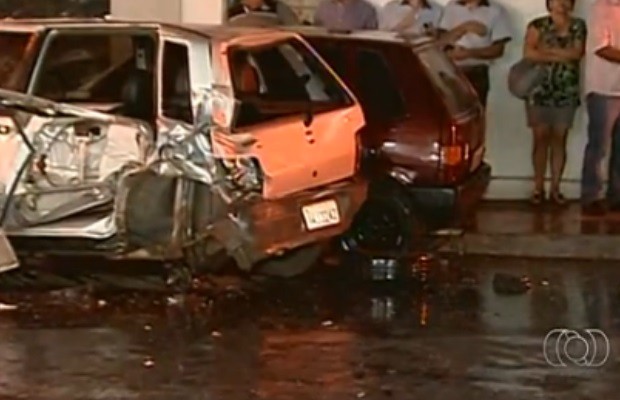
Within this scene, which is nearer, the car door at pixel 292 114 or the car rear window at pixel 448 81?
the car door at pixel 292 114

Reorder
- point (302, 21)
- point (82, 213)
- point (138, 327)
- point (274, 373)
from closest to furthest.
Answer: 1. point (274, 373)
2. point (138, 327)
3. point (82, 213)
4. point (302, 21)

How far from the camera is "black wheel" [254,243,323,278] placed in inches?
459

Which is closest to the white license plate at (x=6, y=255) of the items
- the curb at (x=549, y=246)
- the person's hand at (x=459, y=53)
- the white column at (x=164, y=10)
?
the curb at (x=549, y=246)

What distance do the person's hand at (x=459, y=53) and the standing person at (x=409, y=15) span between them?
0.26 meters

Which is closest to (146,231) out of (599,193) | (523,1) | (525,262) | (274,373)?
(274,373)

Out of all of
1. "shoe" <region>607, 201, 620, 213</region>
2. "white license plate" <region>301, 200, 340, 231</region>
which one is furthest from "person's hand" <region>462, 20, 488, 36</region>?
"white license plate" <region>301, 200, 340, 231</region>

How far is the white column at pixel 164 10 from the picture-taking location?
15.6 m

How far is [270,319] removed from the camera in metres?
10.3

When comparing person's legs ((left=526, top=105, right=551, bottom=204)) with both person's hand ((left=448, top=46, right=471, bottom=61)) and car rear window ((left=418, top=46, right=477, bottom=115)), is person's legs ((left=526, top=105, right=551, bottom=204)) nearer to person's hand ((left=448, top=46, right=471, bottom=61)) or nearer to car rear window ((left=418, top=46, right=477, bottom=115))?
person's hand ((left=448, top=46, right=471, bottom=61))

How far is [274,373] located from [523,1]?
7.88 metres

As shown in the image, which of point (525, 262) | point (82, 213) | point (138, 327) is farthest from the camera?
point (525, 262)

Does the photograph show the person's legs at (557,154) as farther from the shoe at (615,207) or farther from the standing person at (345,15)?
the standing person at (345,15)

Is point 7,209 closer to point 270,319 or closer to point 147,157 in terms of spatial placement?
point 147,157

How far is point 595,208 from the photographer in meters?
14.4
